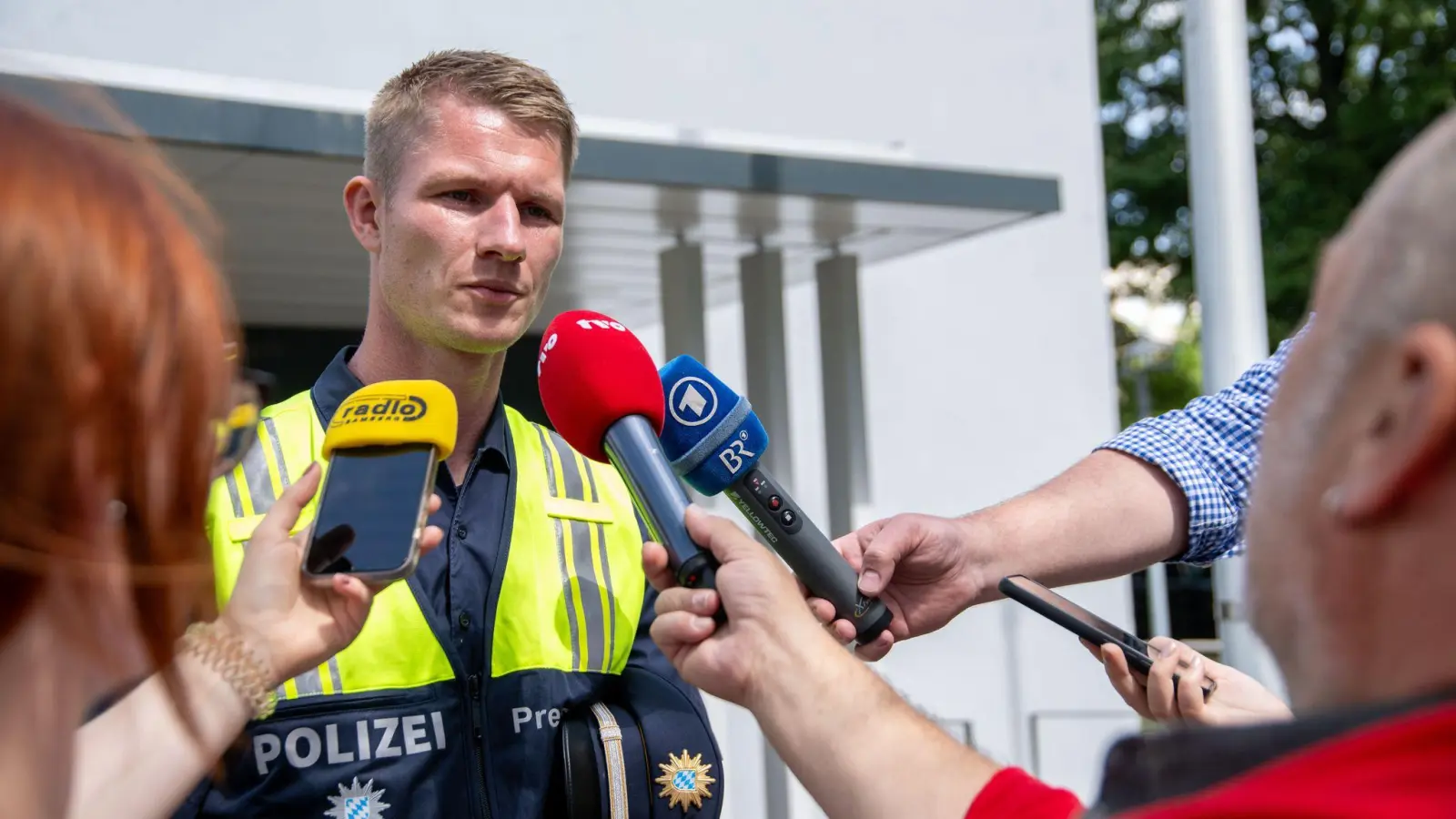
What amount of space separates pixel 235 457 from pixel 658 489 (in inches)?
20.0

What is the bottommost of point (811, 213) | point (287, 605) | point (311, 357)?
point (287, 605)

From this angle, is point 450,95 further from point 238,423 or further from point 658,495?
point 238,423

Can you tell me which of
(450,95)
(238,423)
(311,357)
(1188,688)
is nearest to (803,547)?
(1188,688)

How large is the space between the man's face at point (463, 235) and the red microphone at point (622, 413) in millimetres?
353

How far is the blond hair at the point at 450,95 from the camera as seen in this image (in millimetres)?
2479

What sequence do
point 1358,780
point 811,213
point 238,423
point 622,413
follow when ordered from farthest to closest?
point 811,213 → point 622,413 → point 238,423 → point 1358,780

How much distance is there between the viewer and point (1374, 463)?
1.04 m

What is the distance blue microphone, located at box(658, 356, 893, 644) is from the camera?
1.95m

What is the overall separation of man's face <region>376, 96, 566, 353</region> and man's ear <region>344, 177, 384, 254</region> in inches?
2.5

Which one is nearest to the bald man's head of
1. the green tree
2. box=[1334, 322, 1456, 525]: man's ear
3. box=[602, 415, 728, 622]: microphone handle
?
box=[1334, 322, 1456, 525]: man's ear

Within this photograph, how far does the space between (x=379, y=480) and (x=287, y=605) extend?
182mm

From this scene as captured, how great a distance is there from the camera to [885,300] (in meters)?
8.48

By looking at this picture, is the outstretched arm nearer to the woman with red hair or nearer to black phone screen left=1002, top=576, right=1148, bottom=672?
the woman with red hair

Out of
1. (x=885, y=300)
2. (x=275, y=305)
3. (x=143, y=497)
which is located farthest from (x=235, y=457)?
(x=275, y=305)
